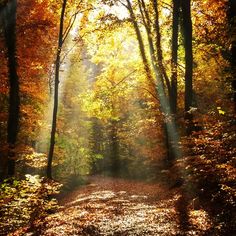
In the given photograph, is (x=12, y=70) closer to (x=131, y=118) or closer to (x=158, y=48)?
(x=158, y=48)

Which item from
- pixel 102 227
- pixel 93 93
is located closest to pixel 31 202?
pixel 102 227

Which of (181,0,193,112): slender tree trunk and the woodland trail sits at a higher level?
(181,0,193,112): slender tree trunk

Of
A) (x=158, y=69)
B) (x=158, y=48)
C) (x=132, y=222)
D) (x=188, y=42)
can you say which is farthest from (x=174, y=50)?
(x=132, y=222)

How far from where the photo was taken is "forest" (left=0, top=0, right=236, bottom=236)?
420 inches

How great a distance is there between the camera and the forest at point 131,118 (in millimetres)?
10656

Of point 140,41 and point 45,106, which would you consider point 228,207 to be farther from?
point 45,106

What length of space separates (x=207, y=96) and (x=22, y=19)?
13216 millimetres

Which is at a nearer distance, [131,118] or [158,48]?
[158,48]

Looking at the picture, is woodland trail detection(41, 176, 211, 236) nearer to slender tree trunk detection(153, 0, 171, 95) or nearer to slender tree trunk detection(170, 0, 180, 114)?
slender tree trunk detection(170, 0, 180, 114)

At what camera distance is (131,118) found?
113 ft

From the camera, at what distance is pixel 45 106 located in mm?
25125

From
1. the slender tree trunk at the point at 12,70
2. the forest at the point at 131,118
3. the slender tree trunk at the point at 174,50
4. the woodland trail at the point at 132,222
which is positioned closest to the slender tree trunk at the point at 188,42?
the forest at the point at 131,118

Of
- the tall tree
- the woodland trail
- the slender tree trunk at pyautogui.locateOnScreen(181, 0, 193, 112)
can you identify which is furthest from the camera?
the tall tree

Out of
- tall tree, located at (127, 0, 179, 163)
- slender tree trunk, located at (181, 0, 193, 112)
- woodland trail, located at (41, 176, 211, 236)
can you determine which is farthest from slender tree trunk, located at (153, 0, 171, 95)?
woodland trail, located at (41, 176, 211, 236)
